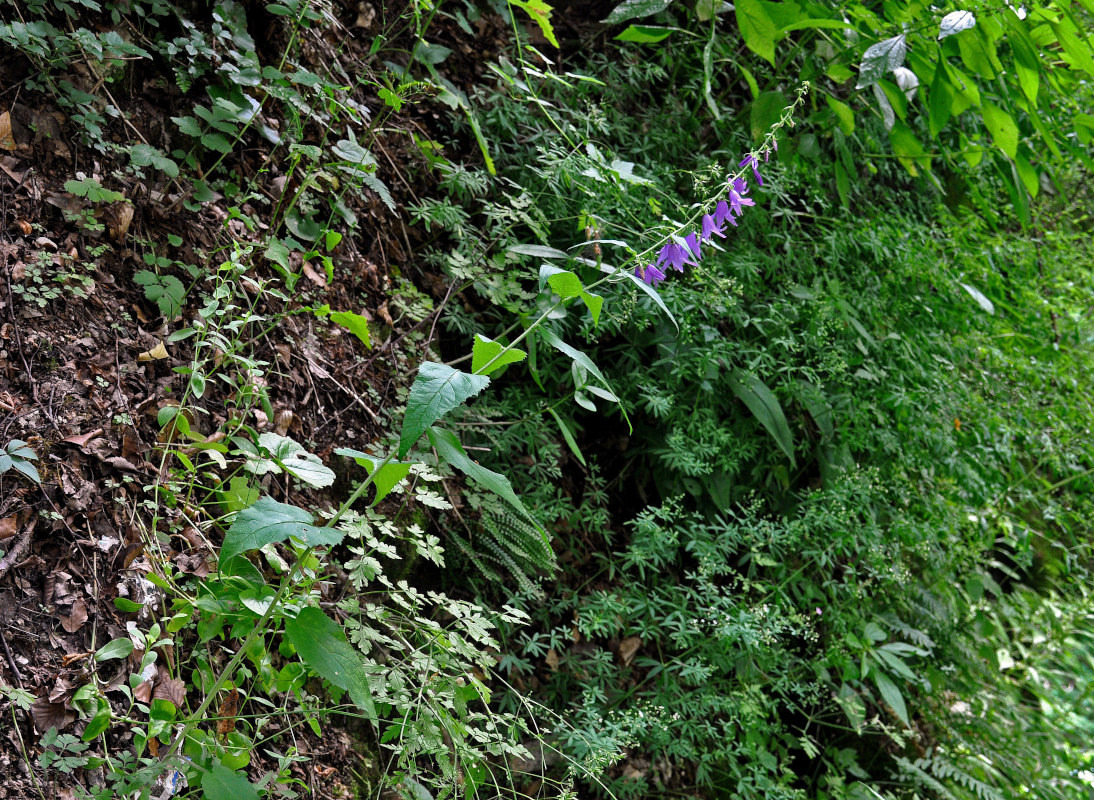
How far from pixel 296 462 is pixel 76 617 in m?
0.49

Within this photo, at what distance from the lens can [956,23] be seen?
219cm

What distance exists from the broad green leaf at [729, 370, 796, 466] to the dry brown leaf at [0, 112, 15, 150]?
2007 millimetres

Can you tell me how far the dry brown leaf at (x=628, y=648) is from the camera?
235 cm

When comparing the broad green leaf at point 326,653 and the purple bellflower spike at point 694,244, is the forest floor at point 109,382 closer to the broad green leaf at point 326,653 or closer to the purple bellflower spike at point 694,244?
the broad green leaf at point 326,653

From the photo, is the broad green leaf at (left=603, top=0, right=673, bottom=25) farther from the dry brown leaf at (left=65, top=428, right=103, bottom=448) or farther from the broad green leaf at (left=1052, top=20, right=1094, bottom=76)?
the dry brown leaf at (left=65, top=428, right=103, bottom=448)

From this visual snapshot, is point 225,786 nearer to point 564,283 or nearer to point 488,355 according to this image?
point 488,355

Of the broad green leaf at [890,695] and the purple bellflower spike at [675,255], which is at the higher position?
the purple bellflower spike at [675,255]

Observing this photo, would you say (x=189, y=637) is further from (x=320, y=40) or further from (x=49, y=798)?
(x=320, y=40)

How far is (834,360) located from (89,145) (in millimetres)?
2172

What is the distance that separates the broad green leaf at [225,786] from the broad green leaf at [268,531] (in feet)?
1.19

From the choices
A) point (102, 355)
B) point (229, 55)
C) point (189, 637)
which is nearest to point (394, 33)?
point (229, 55)

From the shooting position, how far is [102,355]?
5.28ft

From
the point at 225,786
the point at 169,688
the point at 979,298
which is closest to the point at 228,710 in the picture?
the point at 169,688

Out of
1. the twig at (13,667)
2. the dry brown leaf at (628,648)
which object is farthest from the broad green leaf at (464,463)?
the dry brown leaf at (628,648)
